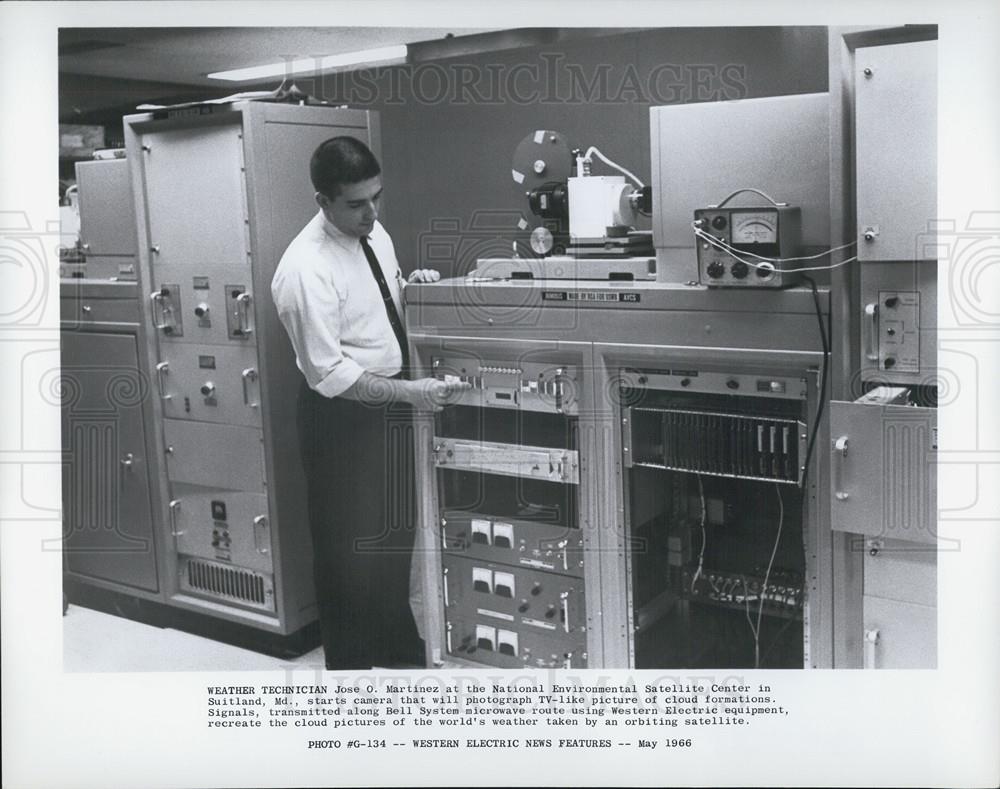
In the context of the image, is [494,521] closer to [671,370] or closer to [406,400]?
[406,400]

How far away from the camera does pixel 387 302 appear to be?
10.1 feet

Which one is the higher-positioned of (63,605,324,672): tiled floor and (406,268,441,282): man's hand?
(406,268,441,282): man's hand

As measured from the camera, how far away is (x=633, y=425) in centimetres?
280

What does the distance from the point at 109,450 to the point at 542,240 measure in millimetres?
1630

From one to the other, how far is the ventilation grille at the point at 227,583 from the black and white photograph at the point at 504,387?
0.01 metres

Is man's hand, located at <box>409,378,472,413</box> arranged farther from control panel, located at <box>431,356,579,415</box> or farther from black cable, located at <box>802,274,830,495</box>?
black cable, located at <box>802,274,830,495</box>

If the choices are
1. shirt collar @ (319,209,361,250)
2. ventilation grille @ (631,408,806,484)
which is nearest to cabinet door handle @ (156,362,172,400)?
shirt collar @ (319,209,361,250)

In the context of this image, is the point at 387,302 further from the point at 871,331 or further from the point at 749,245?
the point at 871,331

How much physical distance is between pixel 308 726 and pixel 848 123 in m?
1.94

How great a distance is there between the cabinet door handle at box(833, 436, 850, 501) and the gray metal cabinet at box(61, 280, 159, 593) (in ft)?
7.04

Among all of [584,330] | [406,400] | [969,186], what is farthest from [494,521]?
[969,186]

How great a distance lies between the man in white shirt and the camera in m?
3.01
